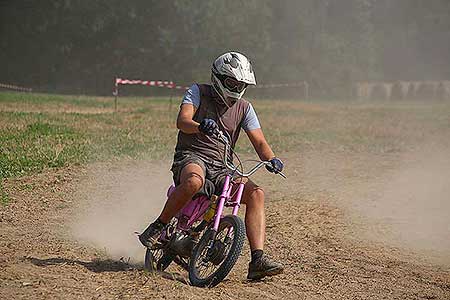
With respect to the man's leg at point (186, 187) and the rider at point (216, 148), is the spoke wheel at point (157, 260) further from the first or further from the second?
the man's leg at point (186, 187)

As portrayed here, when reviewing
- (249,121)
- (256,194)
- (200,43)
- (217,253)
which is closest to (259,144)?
(249,121)

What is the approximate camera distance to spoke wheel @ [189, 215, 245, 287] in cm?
599

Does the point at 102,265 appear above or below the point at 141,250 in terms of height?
above

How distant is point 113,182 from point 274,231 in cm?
376

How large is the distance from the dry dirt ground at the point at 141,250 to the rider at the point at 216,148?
15.4 inches

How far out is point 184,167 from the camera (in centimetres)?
640

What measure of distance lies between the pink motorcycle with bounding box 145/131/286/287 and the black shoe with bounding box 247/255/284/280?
0.28 meters

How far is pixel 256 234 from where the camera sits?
251 inches

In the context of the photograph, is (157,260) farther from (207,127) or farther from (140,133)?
(140,133)

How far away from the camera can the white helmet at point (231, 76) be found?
6.50 metres

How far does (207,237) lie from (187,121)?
98 centimetres

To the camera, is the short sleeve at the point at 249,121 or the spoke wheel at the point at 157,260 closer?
the short sleeve at the point at 249,121

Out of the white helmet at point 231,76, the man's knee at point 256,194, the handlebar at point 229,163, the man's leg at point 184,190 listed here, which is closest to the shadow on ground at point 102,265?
the man's leg at point 184,190

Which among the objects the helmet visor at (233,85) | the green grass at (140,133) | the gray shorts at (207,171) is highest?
the helmet visor at (233,85)
